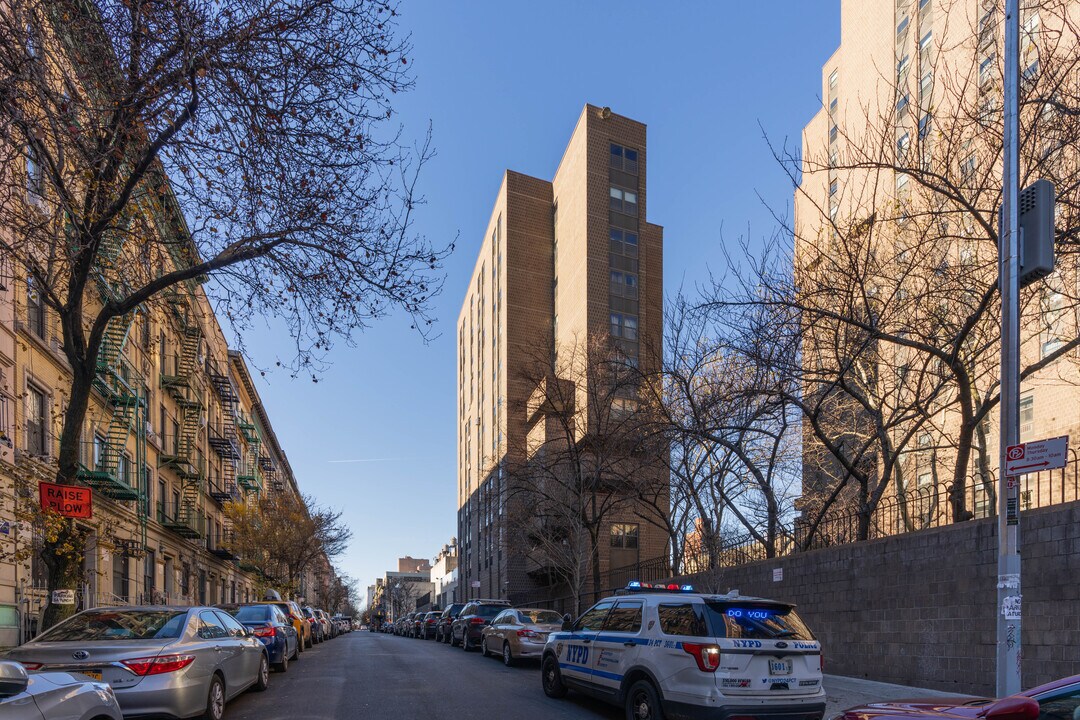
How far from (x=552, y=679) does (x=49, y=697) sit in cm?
806

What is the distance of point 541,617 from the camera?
60.0ft

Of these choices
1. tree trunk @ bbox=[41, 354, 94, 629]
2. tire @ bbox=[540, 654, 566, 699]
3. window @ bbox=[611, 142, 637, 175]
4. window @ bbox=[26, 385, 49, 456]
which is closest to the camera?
tree trunk @ bbox=[41, 354, 94, 629]

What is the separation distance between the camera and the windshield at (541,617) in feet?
59.2

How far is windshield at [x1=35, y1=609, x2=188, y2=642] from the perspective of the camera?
28.2 feet

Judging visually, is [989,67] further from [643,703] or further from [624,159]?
[624,159]

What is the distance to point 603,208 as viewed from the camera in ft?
169

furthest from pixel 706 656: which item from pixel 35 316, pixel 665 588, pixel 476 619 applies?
pixel 35 316

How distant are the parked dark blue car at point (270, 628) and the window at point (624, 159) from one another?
4149 centimetres

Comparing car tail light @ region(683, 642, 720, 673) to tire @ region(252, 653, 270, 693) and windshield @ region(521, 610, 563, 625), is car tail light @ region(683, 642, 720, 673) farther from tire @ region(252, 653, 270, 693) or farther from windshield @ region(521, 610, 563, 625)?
windshield @ region(521, 610, 563, 625)

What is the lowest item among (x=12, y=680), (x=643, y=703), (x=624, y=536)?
(x=624, y=536)

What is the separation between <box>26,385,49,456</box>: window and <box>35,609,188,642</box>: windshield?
1026 centimetres

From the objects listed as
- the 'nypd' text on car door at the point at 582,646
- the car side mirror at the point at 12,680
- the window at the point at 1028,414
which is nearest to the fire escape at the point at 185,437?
the 'nypd' text on car door at the point at 582,646

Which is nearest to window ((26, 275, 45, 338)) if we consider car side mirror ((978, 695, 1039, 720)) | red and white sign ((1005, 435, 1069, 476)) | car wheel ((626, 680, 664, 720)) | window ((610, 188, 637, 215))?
car wheel ((626, 680, 664, 720))

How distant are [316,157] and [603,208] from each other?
4234cm
